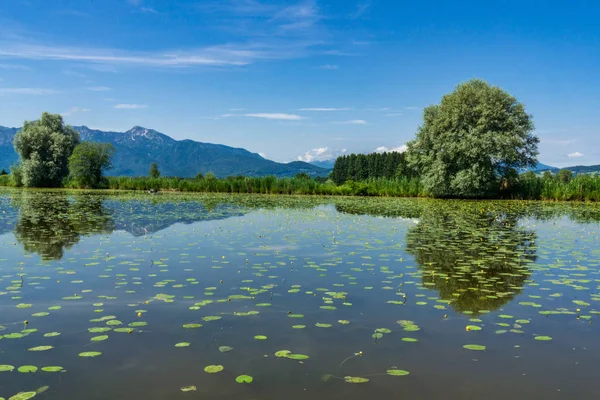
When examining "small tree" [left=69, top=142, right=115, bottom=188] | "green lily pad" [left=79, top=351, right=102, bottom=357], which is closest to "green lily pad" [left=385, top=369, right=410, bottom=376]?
"green lily pad" [left=79, top=351, right=102, bottom=357]

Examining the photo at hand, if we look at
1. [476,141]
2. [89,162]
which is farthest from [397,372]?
[89,162]

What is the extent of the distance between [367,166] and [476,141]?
75.6 meters

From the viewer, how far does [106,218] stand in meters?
19.5

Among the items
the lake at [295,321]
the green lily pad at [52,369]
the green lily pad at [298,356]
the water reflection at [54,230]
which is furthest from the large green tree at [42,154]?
the green lily pad at [298,356]

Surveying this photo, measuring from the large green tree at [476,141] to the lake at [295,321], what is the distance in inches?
1080

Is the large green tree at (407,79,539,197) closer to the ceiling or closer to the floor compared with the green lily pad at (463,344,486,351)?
closer to the ceiling

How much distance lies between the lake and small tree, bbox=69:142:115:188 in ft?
159

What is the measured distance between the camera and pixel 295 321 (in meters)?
6.01

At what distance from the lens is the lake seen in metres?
4.26

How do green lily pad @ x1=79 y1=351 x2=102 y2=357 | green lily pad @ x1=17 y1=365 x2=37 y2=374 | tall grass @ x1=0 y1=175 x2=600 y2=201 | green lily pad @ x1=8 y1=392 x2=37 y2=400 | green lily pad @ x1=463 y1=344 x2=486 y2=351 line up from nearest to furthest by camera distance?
green lily pad @ x1=8 y1=392 x2=37 y2=400
green lily pad @ x1=17 y1=365 x2=37 y2=374
green lily pad @ x1=79 y1=351 x2=102 y2=357
green lily pad @ x1=463 y1=344 x2=486 y2=351
tall grass @ x1=0 y1=175 x2=600 y2=201

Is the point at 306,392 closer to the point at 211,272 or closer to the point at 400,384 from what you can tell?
the point at 400,384

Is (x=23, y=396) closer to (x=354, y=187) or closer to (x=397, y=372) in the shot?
(x=397, y=372)

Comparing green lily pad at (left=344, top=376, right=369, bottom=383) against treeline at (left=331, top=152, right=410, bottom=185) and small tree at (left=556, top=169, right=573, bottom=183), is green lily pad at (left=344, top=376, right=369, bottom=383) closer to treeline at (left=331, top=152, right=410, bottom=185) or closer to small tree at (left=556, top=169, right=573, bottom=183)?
small tree at (left=556, top=169, right=573, bottom=183)

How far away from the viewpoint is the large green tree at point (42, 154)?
58.3 metres
